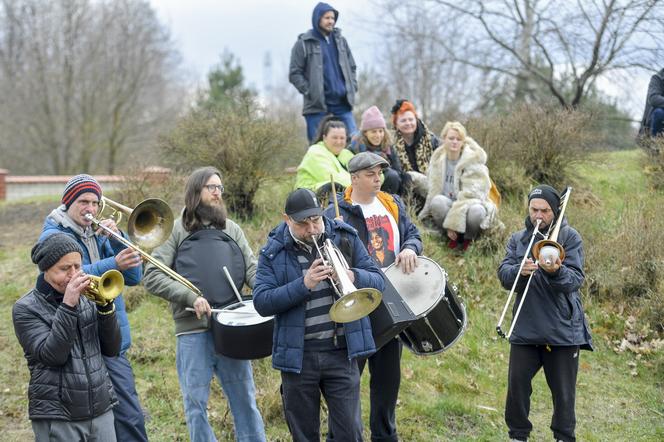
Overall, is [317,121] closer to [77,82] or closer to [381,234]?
[381,234]

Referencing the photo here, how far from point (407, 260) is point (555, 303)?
1.01 m

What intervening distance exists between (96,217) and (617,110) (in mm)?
14619

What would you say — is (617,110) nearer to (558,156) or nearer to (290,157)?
(558,156)

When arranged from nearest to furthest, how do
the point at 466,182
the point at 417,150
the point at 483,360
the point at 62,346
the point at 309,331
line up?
the point at 62,346 → the point at 309,331 → the point at 483,360 → the point at 466,182 → the point at 417,150

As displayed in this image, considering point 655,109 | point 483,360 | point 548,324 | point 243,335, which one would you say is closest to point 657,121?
point 655,109

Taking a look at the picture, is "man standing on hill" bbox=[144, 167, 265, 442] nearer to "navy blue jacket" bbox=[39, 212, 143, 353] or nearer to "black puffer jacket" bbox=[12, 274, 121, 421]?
"navy blue jacket" bbox=[39, 212, 143, 353]

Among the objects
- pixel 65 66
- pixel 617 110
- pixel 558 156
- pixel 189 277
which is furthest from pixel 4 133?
pixel 189 277

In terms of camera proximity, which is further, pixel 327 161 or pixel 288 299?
pixel 327 161

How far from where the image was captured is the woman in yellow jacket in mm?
7387

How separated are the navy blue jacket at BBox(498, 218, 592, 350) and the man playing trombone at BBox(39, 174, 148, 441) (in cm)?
Answer: 246

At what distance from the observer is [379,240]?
17.2 ft

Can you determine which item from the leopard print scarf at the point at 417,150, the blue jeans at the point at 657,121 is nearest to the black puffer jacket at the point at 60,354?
the leopard print scarf at the point at 417,150

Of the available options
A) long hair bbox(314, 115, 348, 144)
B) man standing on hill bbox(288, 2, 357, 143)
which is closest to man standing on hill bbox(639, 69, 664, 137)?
man standing on hill bbox(288, 2, 357, 143)

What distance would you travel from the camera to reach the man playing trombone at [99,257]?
4363 millimetres
